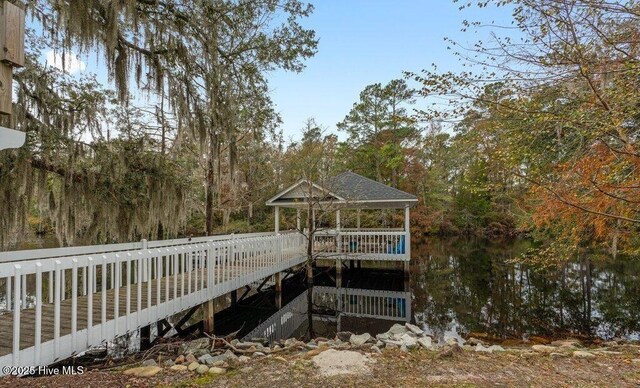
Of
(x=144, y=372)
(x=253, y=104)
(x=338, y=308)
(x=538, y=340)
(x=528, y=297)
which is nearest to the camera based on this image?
(x=144, y=372)

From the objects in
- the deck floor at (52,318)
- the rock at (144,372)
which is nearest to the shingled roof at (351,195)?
the deck floor at (52,318)

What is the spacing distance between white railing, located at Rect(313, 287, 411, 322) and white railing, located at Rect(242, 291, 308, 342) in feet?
1.87

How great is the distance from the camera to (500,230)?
26984 millimetres

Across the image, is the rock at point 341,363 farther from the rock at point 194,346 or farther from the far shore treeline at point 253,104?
the far shore treeline at point 253,104

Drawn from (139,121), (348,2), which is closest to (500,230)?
(348,2)

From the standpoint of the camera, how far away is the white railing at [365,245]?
38.3ft

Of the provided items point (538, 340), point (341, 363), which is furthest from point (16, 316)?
point (538, 340)

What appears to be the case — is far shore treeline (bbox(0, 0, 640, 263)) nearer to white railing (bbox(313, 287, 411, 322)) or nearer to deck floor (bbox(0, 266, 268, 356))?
deck floor (bbox(0, 266, 268, 356))

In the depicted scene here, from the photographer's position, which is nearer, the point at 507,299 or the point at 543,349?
the point at 543,349

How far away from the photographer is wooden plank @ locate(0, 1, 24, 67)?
1685 mm

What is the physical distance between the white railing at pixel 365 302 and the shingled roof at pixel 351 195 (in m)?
2.84

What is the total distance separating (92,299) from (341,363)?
287 centimetres

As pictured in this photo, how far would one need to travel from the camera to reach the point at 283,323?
7703mm

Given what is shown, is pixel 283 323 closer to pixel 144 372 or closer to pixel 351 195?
pixel 144 372
